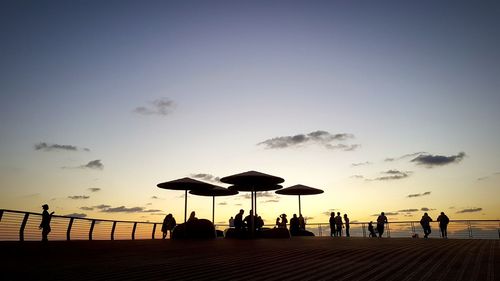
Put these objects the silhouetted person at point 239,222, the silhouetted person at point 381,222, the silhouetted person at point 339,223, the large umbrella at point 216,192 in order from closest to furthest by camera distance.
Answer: the silhouetted person at point 239,222
the large umbrella at point 216,192
the silhouetted person at point 381,222
the silhouetted person at point 339,223

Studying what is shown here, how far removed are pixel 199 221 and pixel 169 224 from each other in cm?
494

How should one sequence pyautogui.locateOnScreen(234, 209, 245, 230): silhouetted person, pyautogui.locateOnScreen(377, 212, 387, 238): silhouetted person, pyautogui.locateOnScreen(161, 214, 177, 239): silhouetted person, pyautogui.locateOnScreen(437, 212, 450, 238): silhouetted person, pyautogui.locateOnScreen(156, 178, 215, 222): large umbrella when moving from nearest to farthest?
pyautogui.locateOnScreen(234, 209, 245, 230): silhouetted person
pyautogui.locateOnScreen(156, 178, 215, 222): large umbrella
pyautogui.locateOnScreen(161, 214, 177, 239): silhouetted person
pyautogui.locateOnScreen(437, 212, 450, 238): silhouetted person
pyautogui.locateOnScreen(377, 212, 387, 238): silhouetted person

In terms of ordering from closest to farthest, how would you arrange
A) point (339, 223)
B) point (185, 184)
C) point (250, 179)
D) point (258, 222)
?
point (250, 179)
point (185, 184)
point (258, 222)
point (339, 223)

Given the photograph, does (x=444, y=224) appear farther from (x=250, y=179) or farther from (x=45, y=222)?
(x=45, y=222)

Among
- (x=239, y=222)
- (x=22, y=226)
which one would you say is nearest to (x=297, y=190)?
(x=239, y=222)

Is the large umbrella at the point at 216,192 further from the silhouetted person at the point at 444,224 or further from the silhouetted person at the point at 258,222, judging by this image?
the silhouetted person at the point at 444,224

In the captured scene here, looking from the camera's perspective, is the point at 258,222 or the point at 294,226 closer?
the point at 258,222

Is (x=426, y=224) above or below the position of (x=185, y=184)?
below

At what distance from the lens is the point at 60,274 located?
11.8 feet

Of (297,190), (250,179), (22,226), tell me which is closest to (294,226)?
(297,190)

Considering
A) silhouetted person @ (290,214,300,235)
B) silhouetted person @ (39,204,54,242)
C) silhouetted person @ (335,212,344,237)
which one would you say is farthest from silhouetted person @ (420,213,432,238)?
silhouetted person @ (39,204,54,242)

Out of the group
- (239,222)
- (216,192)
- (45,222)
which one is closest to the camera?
(45,222)

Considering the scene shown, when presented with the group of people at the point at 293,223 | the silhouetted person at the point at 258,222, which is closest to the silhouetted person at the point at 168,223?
Answer: the group of people at the point at 293,223

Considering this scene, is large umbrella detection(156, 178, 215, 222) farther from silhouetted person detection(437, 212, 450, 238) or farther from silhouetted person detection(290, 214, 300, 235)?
silhouetted person detection(437, 212, 450, 238)
